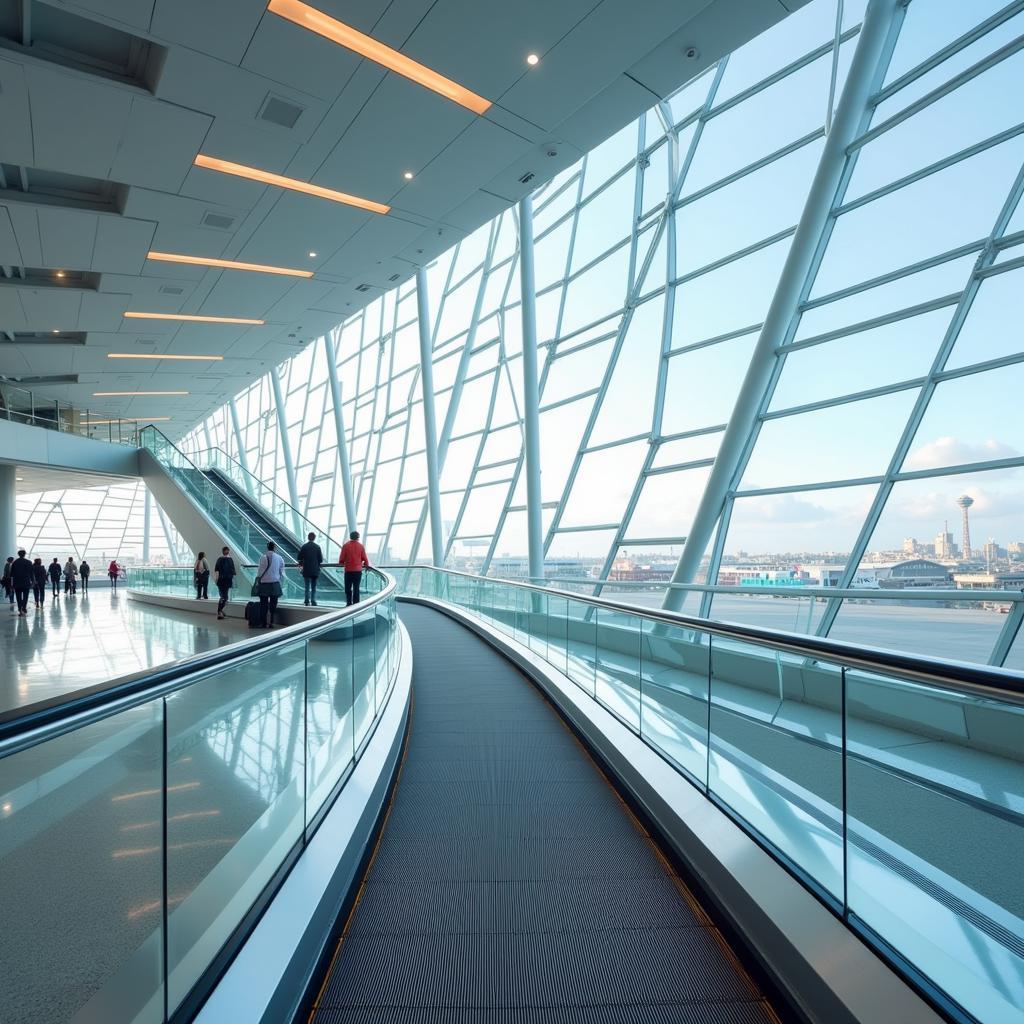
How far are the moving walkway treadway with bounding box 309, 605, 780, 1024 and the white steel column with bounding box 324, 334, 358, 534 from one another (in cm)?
2052

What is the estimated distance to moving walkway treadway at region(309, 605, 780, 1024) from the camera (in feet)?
7.13

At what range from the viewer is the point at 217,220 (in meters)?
9.97

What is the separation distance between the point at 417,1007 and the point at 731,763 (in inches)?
67.5

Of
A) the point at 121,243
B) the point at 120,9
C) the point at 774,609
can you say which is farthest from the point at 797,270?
the point at 121,243

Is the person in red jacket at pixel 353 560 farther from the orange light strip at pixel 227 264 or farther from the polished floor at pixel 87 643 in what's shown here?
the orange light strip at pixel 227 264

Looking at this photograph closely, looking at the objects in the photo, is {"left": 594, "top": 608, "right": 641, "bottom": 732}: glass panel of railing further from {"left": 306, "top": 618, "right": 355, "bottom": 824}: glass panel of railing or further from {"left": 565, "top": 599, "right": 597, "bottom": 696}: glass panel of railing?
{"left": 306, "top": 618, "right": 355, "bottom": 824}: glass panel of railing

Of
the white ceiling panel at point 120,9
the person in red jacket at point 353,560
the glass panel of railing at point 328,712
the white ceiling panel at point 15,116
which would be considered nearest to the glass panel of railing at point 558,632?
the glass panel of railing at point 328,712

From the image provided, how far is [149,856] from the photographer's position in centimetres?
181

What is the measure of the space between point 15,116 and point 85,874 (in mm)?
8183

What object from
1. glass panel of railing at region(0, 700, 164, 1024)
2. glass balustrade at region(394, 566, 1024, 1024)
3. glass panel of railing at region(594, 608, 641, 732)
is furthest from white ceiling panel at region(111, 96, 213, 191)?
glass panel of railing at region(0, 700, 164, 1024)

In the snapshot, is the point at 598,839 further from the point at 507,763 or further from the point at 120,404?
the point at 120,404

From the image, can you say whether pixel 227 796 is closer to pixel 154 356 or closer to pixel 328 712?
pixel 328 712

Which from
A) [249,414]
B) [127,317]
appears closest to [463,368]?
[127,317]

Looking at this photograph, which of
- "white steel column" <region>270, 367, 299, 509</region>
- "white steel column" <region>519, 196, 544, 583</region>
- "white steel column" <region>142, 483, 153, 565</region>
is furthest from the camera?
"white steel column" <region>142, 483, 153, 565</region>
